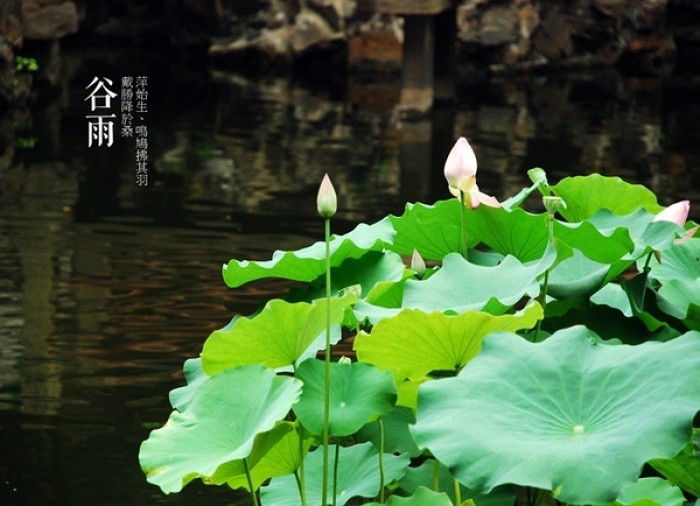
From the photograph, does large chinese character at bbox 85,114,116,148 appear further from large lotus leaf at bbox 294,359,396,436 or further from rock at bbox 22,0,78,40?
large lotus leaf at bbox 294,359,396,436

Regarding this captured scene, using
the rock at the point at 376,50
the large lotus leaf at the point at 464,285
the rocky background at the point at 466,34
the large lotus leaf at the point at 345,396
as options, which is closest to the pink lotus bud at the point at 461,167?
the large lotus leaf at the point at 464,285

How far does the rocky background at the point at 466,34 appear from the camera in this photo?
18.8m

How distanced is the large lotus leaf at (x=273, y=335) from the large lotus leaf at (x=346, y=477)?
20 centimetres

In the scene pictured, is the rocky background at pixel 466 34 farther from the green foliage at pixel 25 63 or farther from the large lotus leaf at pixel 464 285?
the large lotus leaf at pixel 464 285

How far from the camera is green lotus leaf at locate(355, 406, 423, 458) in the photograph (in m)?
1.98

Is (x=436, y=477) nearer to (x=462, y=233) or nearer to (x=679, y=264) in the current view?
(x=462, y=233)

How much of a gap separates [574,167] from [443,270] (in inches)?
386

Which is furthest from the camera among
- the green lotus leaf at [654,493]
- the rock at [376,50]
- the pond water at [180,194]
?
the rock at [376,50]

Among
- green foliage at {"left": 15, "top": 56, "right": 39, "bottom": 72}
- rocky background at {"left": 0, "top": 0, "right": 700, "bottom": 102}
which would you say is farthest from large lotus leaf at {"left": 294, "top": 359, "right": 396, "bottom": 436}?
rocky background at {"left": 0, "top": 0, "right": 700, "bottom": 102}

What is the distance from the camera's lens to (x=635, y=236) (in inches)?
84.8

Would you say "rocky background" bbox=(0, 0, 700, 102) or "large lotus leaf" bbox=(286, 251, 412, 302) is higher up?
"large lotus leaf" bbox=(286, 251, 412, 302)

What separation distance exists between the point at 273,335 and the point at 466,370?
0.29m

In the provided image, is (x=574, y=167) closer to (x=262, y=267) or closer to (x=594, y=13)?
(x=594, y=13)

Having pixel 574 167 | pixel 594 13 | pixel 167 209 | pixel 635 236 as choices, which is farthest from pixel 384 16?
pixel 635 236
